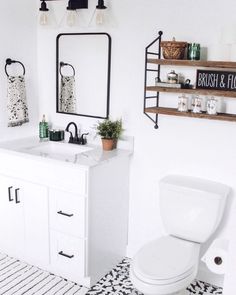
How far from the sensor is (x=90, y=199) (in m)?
2.41

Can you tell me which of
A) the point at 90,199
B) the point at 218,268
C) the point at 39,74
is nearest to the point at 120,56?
the point at 39,74

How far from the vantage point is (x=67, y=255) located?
8.40 ft

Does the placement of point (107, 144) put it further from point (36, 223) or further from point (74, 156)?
point (36, 223)

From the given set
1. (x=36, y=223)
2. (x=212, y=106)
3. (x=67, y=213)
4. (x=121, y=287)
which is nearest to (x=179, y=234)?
(x=121, y=287)

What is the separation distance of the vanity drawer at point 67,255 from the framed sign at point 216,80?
1312mm

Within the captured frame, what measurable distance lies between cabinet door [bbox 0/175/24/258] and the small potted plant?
73 cm

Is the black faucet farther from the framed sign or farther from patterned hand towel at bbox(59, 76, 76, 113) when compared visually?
the framed sign

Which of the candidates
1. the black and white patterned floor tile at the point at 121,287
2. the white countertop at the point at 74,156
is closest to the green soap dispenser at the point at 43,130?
the white countertop at the point at 74,156

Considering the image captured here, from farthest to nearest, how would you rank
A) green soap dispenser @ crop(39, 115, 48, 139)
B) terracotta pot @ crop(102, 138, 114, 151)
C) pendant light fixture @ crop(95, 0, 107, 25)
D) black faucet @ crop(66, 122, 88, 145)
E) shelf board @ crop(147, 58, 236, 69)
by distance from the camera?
green soap dispenser @ crop(39, 115, 48, 139)
black faucet @ crop(66, 122, 88, 145)
terracotta pot @ crop(102, 138, 114, 151)
pendant light fixture @ crop(95, 0, 107, 25)
shelf board @ crop(147, 58, 236, 69)

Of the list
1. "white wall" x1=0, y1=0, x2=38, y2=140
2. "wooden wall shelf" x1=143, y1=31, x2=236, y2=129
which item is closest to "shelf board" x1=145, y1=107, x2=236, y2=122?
"wooden wall shelf" x1=143, y1=31, x2=236, y2=129

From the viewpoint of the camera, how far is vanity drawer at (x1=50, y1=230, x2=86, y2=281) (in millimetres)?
2506

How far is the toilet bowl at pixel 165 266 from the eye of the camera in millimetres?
2016

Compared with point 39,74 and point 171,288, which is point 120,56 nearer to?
point 39,74

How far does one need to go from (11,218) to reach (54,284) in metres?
0.60
